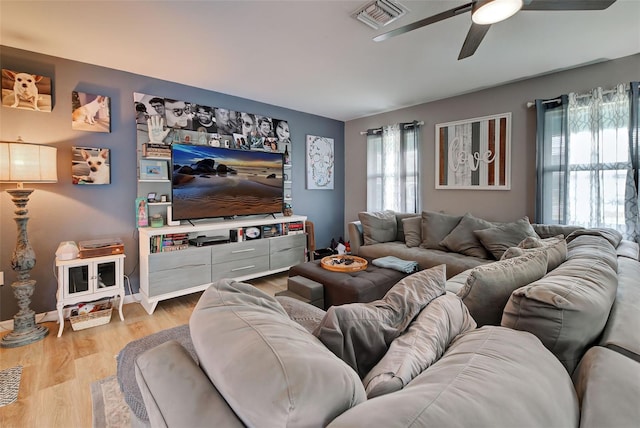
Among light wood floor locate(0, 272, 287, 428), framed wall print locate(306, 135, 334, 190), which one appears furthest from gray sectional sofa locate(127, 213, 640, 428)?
framed wall print locate(306, 135, 334, 190)

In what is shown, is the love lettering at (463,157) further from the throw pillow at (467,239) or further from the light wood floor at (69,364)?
the light wood floor at (69,364)

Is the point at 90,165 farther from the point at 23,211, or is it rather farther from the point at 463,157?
the point at 463,157

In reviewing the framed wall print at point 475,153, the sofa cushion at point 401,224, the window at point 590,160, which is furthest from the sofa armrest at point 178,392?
the framed wall print at point 475,153

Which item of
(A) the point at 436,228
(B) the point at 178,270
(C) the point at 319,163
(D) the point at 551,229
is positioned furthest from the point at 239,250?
(D) the point at 551,229

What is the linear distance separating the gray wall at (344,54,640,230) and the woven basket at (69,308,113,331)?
394cm

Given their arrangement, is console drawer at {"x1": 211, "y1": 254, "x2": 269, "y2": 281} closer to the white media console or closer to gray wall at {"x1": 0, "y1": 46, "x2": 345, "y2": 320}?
the white media console

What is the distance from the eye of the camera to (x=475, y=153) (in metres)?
3.71

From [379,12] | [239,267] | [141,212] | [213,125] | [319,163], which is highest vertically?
[379,12]

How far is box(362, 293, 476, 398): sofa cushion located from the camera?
679 mm

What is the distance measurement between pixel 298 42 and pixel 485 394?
8.62 ft

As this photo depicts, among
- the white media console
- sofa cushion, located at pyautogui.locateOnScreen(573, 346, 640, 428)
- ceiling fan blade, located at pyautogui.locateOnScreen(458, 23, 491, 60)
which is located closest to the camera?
sofa cushion, located at pyautogui.locateOnScreen(573, 346, 640, 428)

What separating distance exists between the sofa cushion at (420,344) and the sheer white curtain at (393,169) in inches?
133

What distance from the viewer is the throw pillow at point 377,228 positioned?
3830 millimetres

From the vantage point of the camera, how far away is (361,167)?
5027mm
